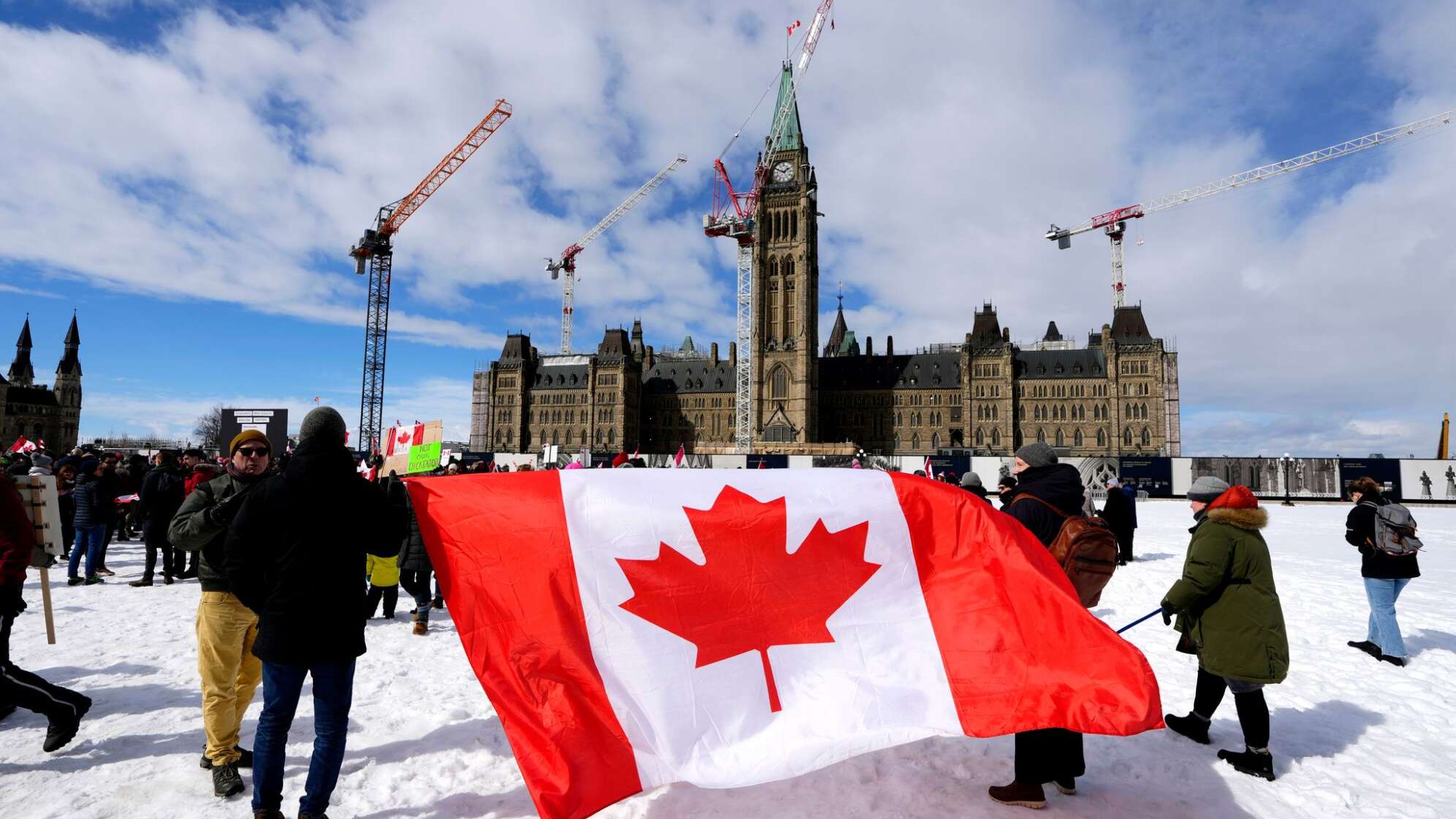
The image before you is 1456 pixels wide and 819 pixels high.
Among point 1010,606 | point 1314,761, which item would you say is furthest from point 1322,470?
point 1010,606

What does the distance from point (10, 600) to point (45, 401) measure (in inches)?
5045

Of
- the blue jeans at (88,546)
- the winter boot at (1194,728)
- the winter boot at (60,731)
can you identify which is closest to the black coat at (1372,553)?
the winter boot at (1194,728)

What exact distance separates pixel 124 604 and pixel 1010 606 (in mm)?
10683

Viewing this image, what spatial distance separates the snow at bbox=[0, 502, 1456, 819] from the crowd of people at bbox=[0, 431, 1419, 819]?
0.81 ft

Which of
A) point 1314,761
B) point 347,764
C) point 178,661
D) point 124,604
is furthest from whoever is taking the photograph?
point 124,604

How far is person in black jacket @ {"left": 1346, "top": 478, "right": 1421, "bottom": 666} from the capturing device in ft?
22.4

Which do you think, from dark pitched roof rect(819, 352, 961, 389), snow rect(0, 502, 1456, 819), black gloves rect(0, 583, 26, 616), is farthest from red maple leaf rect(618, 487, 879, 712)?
dark pitched roof rect(819, 352, 961, 389)

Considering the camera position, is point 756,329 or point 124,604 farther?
point 756,329

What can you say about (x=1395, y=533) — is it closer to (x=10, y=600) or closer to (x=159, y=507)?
(x=10, y=600)

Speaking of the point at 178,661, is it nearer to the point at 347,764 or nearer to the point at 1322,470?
the point at 347,764

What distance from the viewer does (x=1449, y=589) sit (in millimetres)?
10602

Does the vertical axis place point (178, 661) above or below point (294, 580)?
below

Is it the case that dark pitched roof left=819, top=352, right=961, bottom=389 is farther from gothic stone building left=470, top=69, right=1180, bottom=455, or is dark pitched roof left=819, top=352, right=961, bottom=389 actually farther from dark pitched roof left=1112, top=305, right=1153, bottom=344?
dark pitched roof left=1112, top=305, right=1153, bottom=344

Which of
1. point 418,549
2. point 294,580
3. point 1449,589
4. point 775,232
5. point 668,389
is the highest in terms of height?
point 775,232
